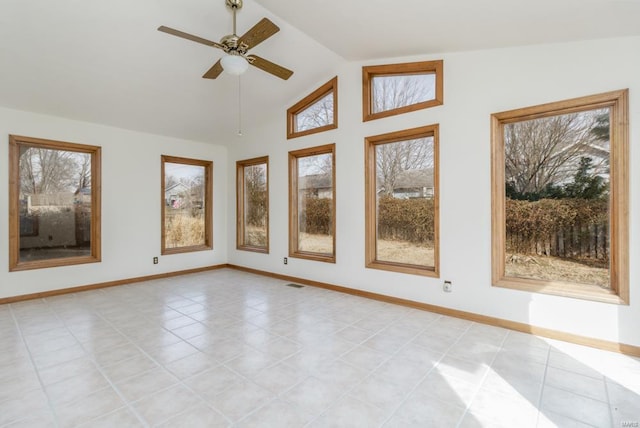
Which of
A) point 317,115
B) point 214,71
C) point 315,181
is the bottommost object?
point 315,181

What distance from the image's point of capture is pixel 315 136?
500cm

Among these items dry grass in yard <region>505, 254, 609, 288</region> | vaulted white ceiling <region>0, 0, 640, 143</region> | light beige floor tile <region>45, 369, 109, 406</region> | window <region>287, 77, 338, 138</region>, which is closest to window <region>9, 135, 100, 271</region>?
vaulted white ceiling <region>0, 0, 640, 143</region>

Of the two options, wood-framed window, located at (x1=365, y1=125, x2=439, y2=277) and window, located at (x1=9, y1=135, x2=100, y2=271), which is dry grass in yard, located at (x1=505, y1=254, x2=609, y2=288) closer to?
wood-framed window, located at (x1=365, y1=125, x2=439, y2=277)

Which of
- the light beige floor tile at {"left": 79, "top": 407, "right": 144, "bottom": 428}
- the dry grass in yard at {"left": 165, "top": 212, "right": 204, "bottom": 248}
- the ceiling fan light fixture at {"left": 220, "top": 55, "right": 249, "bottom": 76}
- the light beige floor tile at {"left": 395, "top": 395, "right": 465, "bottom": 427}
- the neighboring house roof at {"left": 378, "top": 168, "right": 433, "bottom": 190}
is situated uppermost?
the ceiling fan light fixture at {"left": 220, "top": 55, "right": 249, "bottom": 76}

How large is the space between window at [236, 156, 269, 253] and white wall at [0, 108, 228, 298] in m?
0.94

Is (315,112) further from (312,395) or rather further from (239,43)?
(312,395)

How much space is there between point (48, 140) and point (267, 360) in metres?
4.66

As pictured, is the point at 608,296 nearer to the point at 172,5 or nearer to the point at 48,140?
the point at 172,5

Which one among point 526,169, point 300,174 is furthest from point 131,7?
point 526,169

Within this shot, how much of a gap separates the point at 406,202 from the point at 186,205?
14.5 feet

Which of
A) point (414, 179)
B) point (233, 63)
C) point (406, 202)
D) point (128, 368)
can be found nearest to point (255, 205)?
point (406, 202)

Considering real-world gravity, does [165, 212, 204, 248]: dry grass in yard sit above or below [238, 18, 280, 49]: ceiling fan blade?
below

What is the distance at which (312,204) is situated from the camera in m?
5.21

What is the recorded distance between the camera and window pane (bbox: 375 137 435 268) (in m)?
3.87
